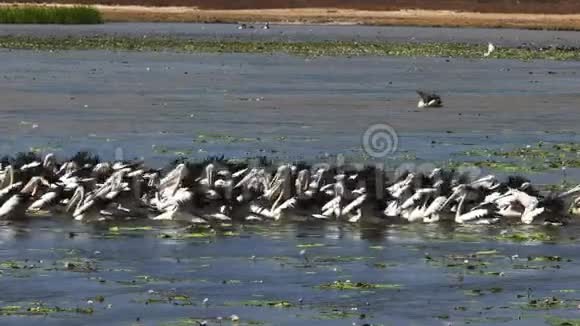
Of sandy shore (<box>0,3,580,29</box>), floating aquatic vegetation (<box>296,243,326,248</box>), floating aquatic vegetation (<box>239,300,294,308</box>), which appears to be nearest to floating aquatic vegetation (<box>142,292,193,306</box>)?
floating aquatic vegetation (<box>239,300,294,308</box>)

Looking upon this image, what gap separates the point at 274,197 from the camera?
20.6 meters

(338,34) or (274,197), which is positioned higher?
(274,197)

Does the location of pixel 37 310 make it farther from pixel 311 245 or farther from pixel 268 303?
pixel 311 245

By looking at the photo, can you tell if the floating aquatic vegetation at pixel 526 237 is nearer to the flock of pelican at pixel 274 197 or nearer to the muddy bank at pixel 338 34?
the flock of pelican at pixel 274 197

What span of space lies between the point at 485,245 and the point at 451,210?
213 centimetres

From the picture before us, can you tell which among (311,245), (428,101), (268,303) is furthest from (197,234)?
(428,101)

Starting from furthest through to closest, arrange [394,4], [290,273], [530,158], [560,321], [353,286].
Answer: [394,4]
[530,158]
[290,273]
[353,286]
[560,321]

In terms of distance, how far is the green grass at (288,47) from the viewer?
3086 inches

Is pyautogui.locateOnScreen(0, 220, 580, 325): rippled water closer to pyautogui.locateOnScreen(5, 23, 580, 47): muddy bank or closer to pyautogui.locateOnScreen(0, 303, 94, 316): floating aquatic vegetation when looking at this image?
pyautogui.locateOnScreen(0, 303, 94, 316): floating aquatic vegetation

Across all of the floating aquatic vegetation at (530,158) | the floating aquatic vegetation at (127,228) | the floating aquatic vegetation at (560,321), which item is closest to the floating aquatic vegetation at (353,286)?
the floating aquatic vegetation at (560,321)

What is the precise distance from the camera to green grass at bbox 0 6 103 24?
117250 mm

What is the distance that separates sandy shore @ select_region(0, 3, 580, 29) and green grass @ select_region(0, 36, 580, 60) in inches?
1639

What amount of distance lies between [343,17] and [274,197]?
12591cm

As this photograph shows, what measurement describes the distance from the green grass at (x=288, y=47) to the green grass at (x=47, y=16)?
2483 cm
